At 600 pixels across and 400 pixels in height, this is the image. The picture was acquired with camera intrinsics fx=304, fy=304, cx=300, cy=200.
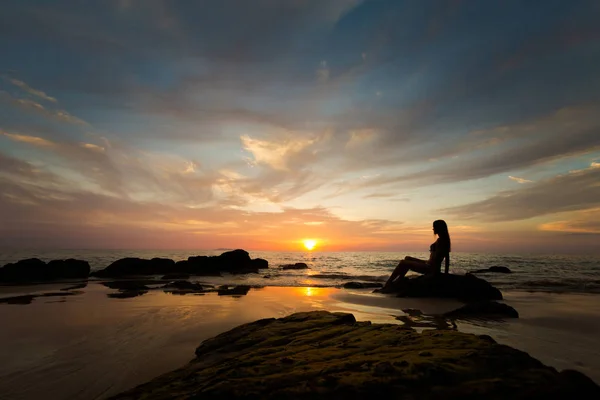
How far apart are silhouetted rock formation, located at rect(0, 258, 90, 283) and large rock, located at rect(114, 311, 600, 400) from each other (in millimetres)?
24864

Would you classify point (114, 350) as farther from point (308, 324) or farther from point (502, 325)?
point (502, 325)

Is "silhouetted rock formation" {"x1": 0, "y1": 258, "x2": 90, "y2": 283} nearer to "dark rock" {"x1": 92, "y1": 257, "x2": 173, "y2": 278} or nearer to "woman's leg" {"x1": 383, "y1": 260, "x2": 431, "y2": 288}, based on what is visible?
"dark rock" {"x1": 92, "y1": 257, "x2": 173, "y2": 278}

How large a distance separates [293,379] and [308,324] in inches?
95.5

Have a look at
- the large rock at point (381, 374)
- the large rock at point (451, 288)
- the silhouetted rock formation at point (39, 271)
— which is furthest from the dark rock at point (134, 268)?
the large rock at point (381, 374)

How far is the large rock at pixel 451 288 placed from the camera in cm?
1094

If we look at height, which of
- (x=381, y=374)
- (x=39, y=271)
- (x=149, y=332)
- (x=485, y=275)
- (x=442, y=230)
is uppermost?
(x=442, y=230)

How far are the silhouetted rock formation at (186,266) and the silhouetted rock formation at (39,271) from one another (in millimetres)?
1954

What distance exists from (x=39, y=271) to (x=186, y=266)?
13.2 m

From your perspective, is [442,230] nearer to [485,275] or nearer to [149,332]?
[149,332]

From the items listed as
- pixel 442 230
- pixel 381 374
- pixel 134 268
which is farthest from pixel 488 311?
pixel 134 268

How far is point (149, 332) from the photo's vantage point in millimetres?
6695

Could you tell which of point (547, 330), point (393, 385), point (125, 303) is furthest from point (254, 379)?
point (125, 303)

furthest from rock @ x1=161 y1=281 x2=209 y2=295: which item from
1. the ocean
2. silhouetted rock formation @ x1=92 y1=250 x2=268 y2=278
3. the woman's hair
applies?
silhouetted rock formation @ x1=92 y1=250 x2=268 y2=278

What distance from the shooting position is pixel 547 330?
6.36 metres
